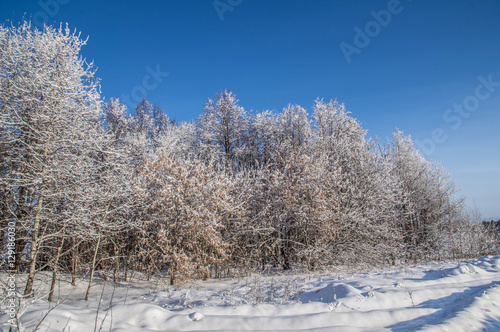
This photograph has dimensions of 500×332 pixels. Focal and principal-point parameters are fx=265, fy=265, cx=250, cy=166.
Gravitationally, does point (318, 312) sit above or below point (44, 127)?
below

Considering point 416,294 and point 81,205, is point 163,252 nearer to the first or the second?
point 81,205

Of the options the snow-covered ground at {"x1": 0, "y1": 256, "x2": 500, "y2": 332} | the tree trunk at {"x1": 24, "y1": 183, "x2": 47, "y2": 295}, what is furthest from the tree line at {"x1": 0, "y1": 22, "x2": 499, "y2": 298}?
the snow-covered ground at {"x1": 0, "y1": 256, "x2": 500, "y2": 332}

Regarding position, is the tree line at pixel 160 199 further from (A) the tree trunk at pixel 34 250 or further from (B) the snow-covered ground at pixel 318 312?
(B) the snow-covered ground at pixel 318 312

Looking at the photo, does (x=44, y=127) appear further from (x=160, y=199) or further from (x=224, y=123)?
(x=224, y=123)

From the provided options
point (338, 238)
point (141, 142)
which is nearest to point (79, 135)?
point (338, 238)

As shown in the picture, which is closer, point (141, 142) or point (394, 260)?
point (394, 260)

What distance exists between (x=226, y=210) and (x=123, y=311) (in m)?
6.74

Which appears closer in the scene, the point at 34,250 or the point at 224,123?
the point at 34,250

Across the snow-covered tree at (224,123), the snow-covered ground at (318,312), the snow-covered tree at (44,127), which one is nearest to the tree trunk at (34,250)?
the snow-covered tree at (44,127)

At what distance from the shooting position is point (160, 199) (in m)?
9.46

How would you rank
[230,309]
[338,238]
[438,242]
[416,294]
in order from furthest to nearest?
[438,242]
[338,238]
[416,294]
[230,309]

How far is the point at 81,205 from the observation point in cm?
808

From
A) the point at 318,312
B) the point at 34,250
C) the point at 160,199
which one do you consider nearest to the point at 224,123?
the point at 160,199

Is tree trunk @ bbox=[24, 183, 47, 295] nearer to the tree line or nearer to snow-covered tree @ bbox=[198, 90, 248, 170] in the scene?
the tree line
